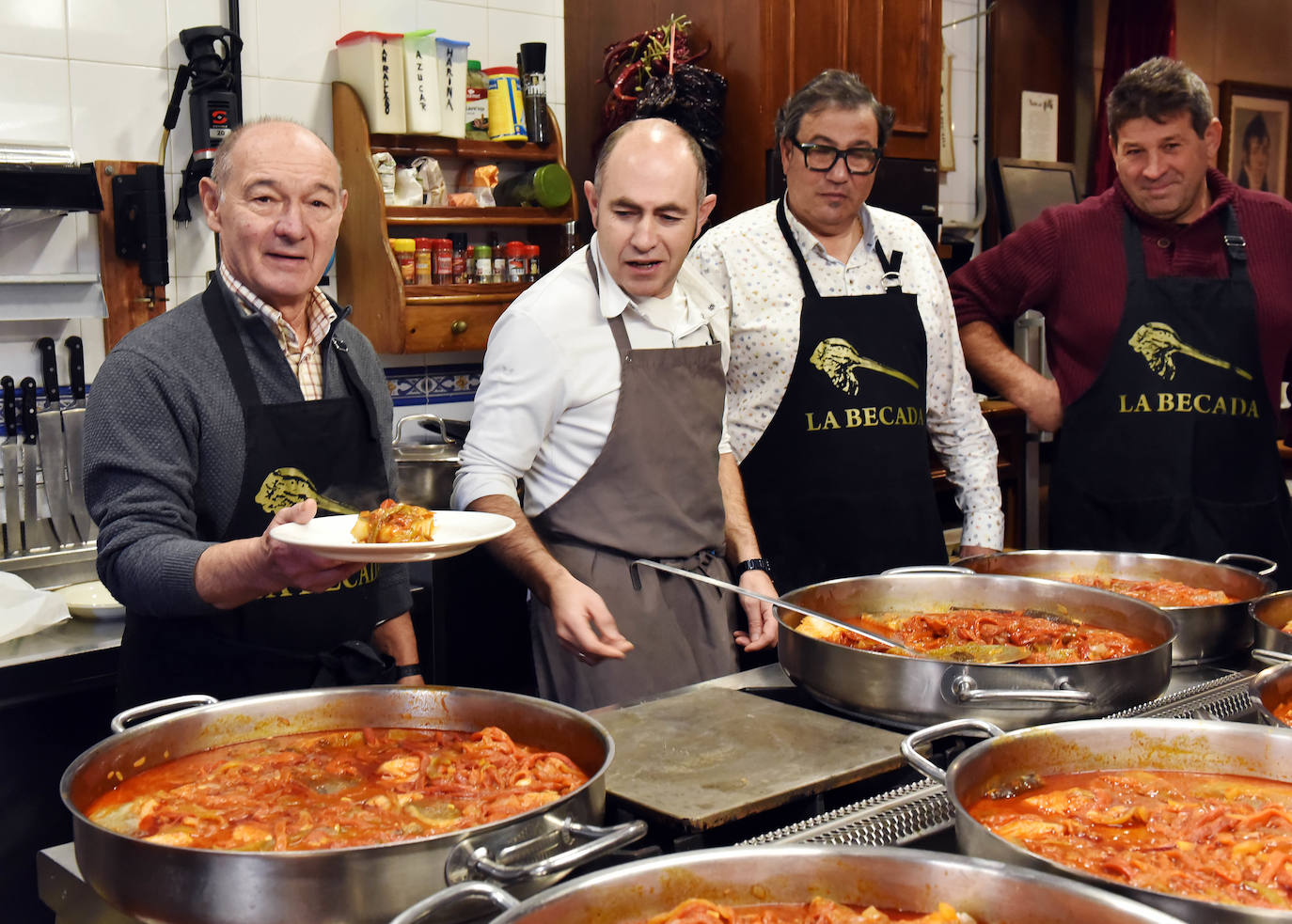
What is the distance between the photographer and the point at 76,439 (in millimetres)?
3537

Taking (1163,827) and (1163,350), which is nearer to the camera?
(1163,827)

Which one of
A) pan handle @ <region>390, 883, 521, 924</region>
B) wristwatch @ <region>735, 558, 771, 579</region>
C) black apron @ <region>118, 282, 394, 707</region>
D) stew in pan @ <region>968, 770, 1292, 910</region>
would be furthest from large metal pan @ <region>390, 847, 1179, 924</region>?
wristwatch @ <region>735, 558, 771, 579</region>

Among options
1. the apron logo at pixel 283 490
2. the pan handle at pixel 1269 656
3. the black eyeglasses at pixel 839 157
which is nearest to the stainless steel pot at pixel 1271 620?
the pan handle at pixel 1269 656

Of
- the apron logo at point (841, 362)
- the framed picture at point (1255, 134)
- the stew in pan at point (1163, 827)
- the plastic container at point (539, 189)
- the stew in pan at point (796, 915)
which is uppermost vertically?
the framed picture at point (1255, 134)

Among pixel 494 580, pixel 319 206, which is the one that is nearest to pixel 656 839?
pixel 319 206

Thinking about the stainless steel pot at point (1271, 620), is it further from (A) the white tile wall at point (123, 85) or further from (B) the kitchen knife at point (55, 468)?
(A) the white tile wall at point (123, 85)

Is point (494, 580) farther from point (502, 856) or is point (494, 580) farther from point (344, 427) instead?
point (502, 856)

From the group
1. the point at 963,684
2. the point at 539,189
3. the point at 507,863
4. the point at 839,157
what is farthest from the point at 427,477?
the point at 507,863

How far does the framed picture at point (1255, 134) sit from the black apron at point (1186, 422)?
4863 millimetres

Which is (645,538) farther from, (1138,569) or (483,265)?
(483,265)

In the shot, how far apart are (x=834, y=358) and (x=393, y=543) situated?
1654mm

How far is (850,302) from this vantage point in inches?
125

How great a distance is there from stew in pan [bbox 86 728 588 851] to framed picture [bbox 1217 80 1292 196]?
7147 mm

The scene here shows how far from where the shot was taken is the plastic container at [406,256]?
4.38 metres
